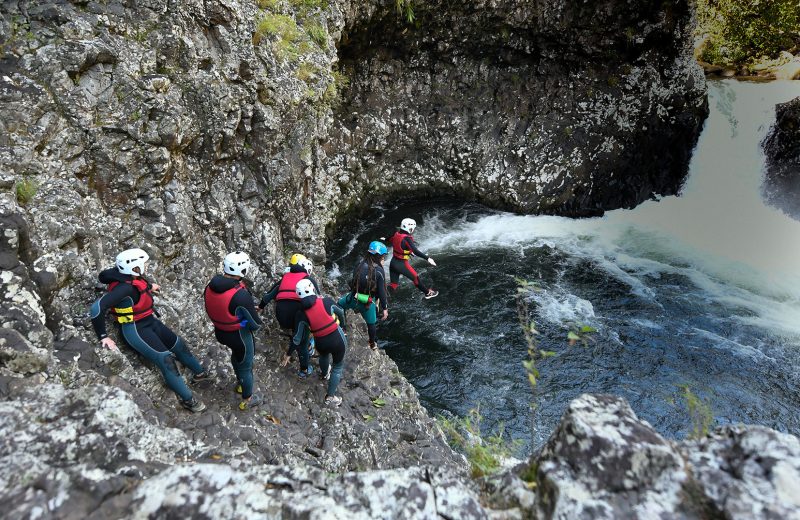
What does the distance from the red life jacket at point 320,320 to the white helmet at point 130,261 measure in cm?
203

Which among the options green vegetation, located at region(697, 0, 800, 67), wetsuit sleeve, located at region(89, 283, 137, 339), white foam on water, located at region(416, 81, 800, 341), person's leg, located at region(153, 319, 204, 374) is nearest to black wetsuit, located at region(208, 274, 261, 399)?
person's leg, located at region(153, 319, 204, 374)

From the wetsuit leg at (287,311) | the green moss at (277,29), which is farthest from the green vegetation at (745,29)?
the wetsuit leg at (287,311)

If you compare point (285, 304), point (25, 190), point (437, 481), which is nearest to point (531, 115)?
point (285, 304)

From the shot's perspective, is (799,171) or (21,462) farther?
(799,171)

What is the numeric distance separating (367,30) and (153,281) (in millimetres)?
10080

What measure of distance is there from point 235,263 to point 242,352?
1.21 meters

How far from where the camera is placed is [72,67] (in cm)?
618

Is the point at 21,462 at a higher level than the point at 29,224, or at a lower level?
lower

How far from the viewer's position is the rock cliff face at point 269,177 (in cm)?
295

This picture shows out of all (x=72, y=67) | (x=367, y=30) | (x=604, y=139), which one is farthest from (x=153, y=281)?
(x=604, y=139)

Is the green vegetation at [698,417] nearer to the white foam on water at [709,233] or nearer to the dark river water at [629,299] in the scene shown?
the dark river water at [629,299]

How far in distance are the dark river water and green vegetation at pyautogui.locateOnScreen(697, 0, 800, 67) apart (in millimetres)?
968

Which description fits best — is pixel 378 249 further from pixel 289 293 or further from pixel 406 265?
pixel 406 265

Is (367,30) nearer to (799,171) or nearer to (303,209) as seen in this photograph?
(303,209)
